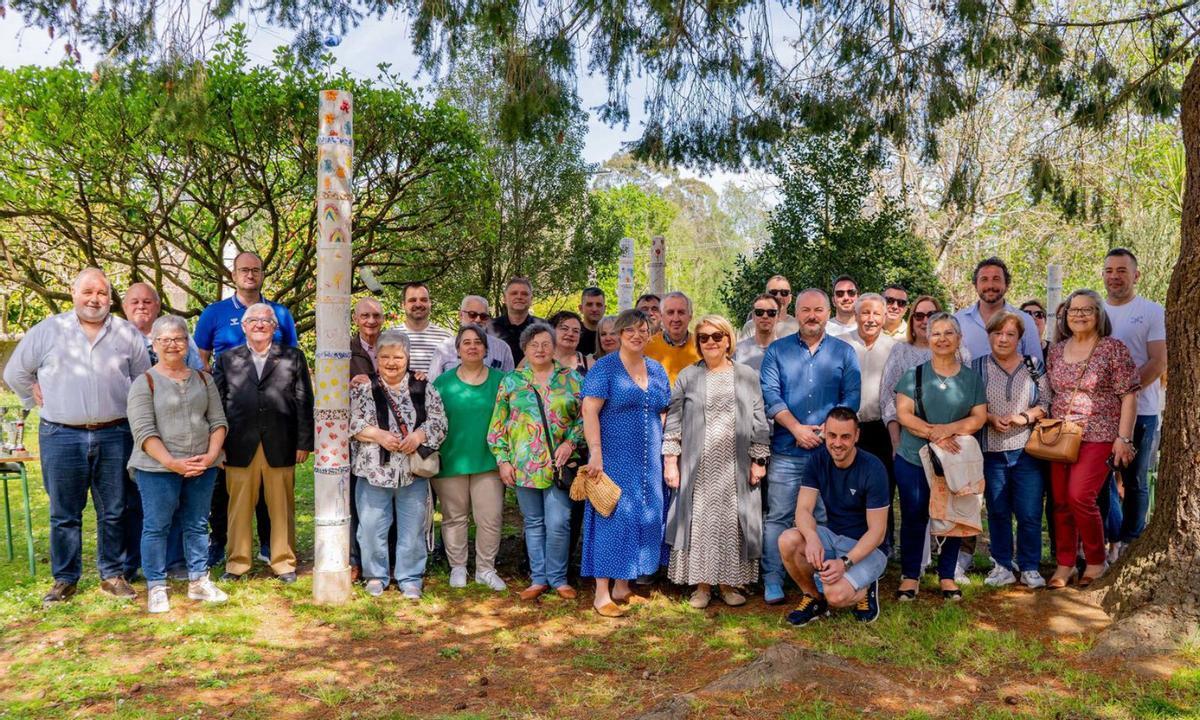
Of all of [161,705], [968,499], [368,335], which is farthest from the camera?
[368,335]

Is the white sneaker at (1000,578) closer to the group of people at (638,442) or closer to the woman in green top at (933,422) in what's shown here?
the group of people at (638,442)

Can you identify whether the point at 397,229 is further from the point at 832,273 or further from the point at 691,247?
the point at 691,247

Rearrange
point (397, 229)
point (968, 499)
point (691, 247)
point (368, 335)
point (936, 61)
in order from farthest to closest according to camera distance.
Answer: point (691, 247) < point (397, 229) < point (936, 61) < point (368, 335) < point (968, 499)

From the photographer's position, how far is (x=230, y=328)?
600 centimetres

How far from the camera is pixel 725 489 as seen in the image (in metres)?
5.34

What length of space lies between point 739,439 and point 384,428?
220 centimetres

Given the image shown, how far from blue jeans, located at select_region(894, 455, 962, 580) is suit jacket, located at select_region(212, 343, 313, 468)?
3.74 meters

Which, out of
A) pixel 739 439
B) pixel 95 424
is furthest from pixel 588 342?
pixel 95 424

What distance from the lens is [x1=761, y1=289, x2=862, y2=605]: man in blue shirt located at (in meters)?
5.34

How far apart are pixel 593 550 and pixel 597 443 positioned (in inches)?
25.9

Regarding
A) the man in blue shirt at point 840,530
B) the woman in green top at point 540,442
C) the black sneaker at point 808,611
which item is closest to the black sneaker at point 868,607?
the man in blue shirt at point 840,530

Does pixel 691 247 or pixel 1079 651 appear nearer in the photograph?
pixel 1079 651

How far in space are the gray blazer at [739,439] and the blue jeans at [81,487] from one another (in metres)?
3.38

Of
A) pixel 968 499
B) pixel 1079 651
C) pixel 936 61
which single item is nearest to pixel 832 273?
pixel 936 61
